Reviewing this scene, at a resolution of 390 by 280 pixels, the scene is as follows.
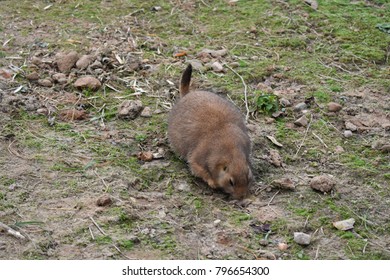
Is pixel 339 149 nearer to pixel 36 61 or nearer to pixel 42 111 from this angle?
pixel 42 111

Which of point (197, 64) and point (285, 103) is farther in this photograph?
point (197, 64)

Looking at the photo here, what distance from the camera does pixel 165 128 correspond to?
19.5ft

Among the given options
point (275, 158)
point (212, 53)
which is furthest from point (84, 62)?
point (275, 158)

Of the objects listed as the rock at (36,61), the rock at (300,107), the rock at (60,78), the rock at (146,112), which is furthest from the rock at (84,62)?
the rock at (300,107)

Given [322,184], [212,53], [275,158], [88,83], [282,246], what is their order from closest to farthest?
1. [282,246]
2. [322,184]
3. [275,158]
4. [88,83]
5. [212,53]

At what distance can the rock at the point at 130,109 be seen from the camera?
603 cm

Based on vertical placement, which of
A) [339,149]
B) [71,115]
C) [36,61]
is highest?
[36,61]

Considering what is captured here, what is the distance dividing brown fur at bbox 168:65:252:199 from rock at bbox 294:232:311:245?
674 millimetres

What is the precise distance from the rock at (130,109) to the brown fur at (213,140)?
0.43 meters

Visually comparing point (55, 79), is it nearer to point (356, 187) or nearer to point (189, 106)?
point (189, 106)

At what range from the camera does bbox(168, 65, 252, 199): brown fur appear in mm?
5070

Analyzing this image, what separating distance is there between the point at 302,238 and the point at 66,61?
3.49 meters

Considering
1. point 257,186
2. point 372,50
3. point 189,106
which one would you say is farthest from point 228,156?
point 372,50

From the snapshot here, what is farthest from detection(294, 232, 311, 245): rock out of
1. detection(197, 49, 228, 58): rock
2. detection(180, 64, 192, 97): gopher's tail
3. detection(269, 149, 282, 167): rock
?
detection(197, 49, 228, 58): rock
